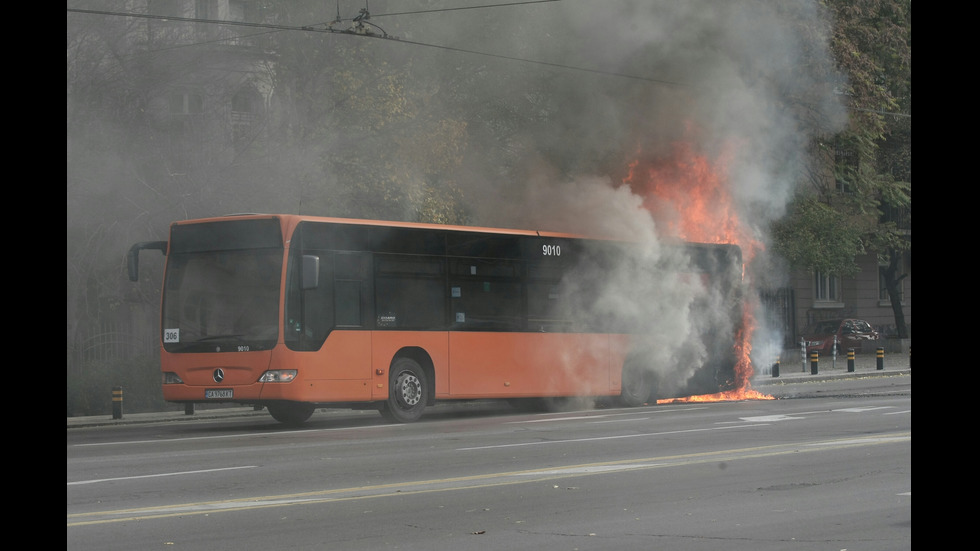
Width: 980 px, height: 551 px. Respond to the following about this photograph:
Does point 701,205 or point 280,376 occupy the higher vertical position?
point 701,205

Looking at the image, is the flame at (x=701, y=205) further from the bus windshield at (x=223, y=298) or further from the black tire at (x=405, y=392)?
the bus windshield at (x=223, y=298)

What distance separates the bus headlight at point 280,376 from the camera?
1700cm

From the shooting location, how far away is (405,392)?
61.2ft

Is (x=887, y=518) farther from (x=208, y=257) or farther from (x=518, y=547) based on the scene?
(x=208, y=257)

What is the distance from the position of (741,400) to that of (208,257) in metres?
10.5

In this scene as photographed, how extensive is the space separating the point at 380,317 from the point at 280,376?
200 cm

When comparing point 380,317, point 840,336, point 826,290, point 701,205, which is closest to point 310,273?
point 380,317

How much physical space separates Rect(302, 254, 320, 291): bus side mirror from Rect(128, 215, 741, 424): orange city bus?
2 centimetres

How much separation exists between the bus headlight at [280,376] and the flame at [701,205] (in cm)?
885

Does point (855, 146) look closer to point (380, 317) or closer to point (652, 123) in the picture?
point (652, 123)

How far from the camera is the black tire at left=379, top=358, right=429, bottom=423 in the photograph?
18.5 meters

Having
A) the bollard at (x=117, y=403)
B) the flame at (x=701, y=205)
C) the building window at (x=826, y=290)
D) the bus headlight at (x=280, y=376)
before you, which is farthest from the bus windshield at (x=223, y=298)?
the building window at (x=826, y=290)

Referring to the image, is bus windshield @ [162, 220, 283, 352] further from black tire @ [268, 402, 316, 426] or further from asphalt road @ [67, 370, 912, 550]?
black tire @ [268, 402, 316, 426]
